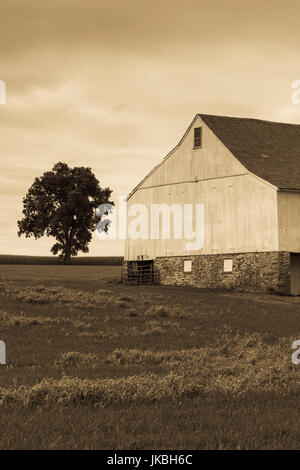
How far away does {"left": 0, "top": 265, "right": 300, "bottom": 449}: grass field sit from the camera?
9.48 metres

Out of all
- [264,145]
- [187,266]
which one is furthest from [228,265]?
[264,145]

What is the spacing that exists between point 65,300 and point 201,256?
18976 mm

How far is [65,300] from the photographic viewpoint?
29609 mm

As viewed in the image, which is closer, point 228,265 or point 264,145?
point 228,265

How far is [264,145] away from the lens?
162ft

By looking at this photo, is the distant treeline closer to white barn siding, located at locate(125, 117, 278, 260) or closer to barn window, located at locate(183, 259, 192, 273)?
white barn siding, located at locate(125, 117, 278, 260)

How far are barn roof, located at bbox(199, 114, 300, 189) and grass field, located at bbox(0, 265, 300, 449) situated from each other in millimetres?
19019

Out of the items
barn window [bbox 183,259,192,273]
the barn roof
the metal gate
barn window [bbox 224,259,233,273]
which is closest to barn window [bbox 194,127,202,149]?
the barn roof

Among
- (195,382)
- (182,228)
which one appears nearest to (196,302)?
(182,228)

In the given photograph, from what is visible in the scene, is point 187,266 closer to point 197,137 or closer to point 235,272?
point 235,272

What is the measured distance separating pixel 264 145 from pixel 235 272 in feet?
34.8

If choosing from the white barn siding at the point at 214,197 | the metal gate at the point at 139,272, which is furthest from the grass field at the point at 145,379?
the metal gate at the point at 139,272

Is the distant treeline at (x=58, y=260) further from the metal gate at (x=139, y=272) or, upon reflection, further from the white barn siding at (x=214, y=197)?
the white barn siding at (x=214, y=197)

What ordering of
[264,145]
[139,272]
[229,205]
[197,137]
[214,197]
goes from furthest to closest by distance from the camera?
[139,272] → [264,145] → [197,137] → [214,197] → [229,205]
